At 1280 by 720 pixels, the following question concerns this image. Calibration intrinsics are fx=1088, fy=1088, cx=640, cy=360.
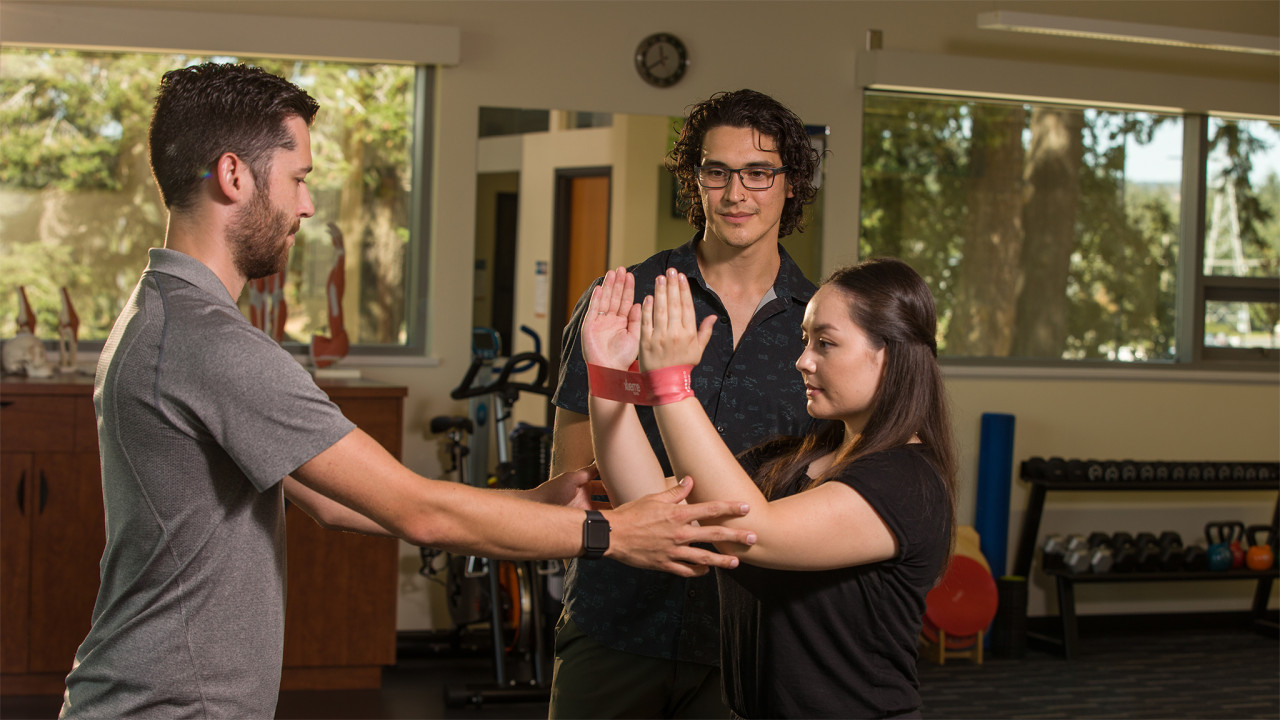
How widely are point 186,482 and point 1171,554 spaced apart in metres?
4.94

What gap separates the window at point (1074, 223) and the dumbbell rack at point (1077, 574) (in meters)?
0.73

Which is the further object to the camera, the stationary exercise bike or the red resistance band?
the stationary exercise bike

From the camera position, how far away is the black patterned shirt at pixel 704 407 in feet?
6.56

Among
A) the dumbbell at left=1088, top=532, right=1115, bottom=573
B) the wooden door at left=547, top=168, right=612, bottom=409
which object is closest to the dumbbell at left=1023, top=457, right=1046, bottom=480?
the dumbbell at left=1088, top=532, right=1115, bottom=573

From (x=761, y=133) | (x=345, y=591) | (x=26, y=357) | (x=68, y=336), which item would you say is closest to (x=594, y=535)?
(x=761, y=133)

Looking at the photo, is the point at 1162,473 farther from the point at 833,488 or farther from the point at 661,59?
the point at 833,488

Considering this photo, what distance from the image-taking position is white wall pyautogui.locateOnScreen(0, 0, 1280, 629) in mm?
4570

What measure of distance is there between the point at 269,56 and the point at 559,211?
1399mm

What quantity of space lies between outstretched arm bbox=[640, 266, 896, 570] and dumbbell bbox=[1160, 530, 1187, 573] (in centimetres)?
426

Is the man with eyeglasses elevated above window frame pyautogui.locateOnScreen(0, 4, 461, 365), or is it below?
below

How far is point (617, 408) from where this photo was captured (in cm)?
173

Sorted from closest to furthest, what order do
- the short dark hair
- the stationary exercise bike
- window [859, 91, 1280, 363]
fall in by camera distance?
the short dark hair
the stationary exercise bike
window [859, 91, 1280, 363]

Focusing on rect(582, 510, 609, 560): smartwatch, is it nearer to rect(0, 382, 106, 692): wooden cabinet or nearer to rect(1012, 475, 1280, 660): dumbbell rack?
rect(0, 382, 106, 692): wooden cabinet

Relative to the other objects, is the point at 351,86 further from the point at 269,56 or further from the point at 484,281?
the point at 484,281
